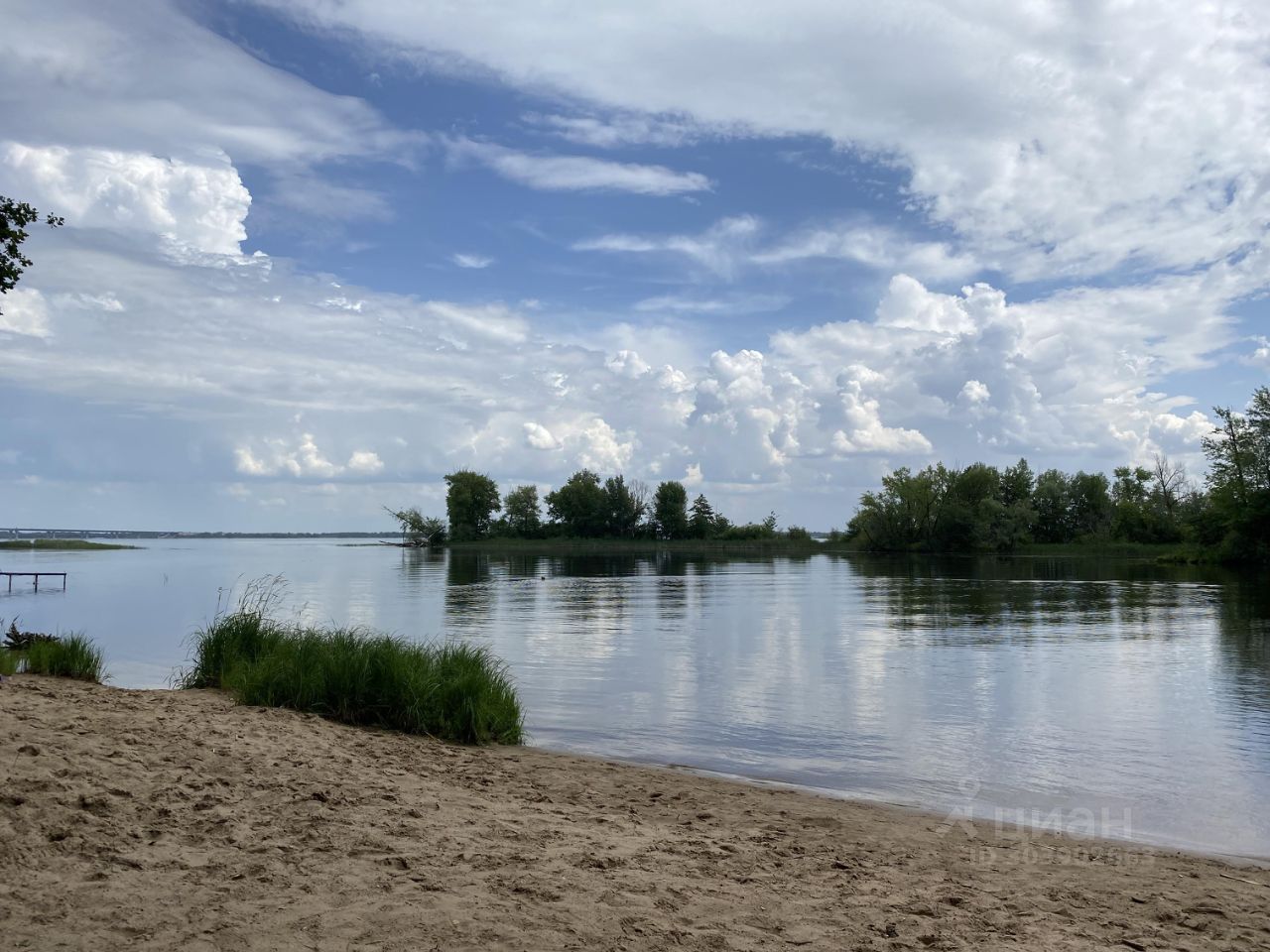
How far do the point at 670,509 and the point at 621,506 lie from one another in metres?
8.57

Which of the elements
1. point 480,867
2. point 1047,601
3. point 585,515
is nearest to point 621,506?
point 585,515

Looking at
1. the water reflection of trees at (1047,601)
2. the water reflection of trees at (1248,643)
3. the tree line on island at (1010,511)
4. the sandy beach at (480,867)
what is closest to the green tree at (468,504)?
the tree line on island at (1010,511)

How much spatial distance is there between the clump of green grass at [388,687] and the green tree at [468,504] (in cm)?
15256

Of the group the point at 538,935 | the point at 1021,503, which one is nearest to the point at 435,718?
the point at 538,935

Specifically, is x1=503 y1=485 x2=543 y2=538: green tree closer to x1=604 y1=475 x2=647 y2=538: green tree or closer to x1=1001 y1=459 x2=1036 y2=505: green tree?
x1=604 y1=475 x2=647 y2=538: green tree

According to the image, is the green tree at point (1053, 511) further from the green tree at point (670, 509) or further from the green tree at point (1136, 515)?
the green tree at point (670, 509)

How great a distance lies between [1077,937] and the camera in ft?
19.5

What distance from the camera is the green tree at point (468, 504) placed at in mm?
165375

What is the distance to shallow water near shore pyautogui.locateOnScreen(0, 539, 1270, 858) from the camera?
1206cm

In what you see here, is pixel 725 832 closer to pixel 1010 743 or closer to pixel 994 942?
pixel 994 942

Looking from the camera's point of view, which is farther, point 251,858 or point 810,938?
point 251,858

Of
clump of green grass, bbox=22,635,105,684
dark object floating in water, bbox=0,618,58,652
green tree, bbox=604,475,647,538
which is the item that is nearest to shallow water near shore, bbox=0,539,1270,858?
dark object floating in water, bbox=0,618,58,652

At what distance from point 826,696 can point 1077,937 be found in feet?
43.9

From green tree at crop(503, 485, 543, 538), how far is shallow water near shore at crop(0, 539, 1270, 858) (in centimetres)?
11532
